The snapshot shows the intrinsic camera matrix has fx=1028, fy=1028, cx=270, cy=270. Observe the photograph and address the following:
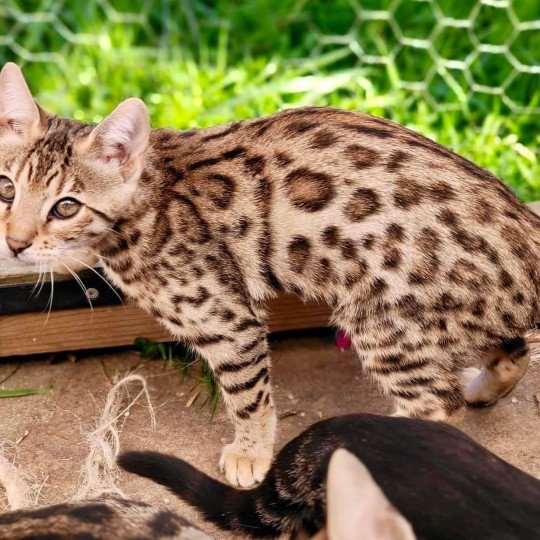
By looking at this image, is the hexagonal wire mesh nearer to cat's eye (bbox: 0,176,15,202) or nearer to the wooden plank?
the wooden plank

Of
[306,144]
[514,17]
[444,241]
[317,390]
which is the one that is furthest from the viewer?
[514,17]

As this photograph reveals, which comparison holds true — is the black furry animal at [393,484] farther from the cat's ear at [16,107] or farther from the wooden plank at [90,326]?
the cat's ear at [16,107]

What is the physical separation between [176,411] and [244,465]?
1.07 ft

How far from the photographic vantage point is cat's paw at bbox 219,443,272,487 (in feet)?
9.13

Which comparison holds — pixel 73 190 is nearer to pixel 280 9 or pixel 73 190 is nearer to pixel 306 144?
pixel 306 144

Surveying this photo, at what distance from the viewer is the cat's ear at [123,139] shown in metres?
2.64

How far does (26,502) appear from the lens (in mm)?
2619

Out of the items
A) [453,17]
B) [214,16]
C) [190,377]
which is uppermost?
[453,17]

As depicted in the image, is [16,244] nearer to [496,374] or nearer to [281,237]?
[281,237]

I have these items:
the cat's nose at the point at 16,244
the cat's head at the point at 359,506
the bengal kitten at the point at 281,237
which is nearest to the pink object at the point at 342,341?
the bengal kitten at the point at 281,237

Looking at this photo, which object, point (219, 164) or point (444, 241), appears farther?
point (219, 164)

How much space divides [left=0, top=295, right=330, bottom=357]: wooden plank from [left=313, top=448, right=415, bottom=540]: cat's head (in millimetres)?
1447

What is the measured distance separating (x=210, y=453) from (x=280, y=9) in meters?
2.36

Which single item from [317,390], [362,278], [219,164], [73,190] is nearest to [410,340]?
[362,278]
